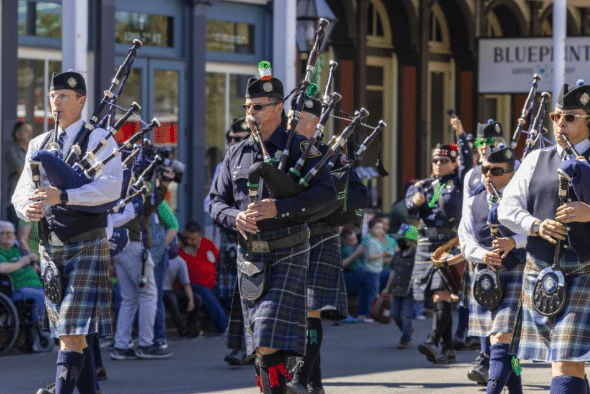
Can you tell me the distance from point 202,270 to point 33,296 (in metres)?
1.98

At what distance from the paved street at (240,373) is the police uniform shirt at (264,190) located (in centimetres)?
241

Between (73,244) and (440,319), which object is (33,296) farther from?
(73,244)

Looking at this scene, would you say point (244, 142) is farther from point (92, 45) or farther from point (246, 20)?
point (246, 20)

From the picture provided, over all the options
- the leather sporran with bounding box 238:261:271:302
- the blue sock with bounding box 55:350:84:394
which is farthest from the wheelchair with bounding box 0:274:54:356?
the leather sporran with bounding box 238:261:271:302

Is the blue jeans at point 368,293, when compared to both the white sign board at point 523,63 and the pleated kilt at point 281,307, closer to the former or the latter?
the white sign board at point 523,63

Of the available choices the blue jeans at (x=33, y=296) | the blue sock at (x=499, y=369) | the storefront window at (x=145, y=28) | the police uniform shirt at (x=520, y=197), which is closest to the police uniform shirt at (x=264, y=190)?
the police uniform shirt at (x=520, y=197)

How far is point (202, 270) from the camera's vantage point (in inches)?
505

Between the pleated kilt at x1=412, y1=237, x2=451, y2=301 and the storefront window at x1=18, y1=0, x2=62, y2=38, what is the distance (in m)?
4.06

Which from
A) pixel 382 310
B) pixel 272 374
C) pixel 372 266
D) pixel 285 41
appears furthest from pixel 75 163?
pixel 285 41

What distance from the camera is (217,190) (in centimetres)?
741

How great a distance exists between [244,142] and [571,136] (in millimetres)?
1720

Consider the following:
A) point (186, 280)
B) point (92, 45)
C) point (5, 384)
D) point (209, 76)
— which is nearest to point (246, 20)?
point (209, 76)

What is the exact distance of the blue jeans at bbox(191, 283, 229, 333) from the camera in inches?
503

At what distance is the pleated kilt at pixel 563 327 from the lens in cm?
657
